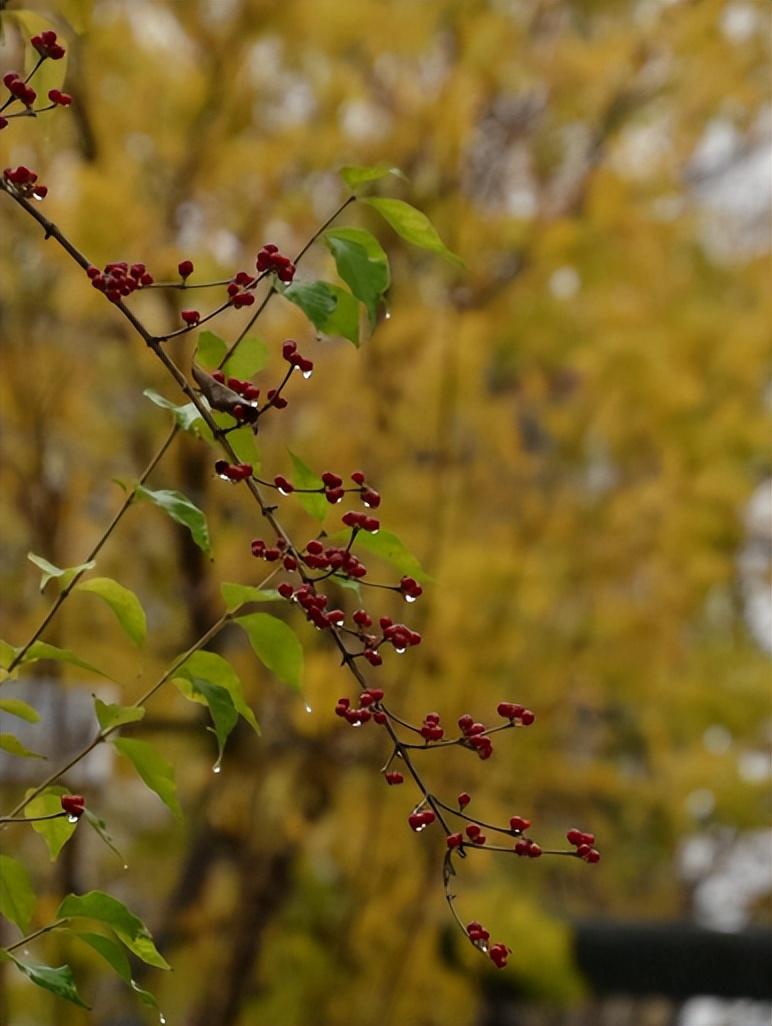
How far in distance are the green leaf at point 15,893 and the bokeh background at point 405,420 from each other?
62.8 inches

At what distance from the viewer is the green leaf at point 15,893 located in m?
0.80

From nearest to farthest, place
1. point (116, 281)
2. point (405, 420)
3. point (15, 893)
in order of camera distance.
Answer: point (116, 281) < point (15, 893) < point (405, 420)

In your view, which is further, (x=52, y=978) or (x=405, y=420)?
(x=405, y=420)

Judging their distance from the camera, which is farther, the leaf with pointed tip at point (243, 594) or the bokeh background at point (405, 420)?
the bokeh background at point (405, 420)

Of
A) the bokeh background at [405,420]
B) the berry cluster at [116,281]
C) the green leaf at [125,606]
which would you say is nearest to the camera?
the berry cluster at [116,281]

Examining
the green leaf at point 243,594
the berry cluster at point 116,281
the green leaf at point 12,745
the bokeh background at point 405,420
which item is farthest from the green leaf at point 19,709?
the bokeh background at point 405,420

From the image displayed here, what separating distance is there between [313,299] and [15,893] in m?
0.35

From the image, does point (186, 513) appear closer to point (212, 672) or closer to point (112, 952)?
point (212, 672)

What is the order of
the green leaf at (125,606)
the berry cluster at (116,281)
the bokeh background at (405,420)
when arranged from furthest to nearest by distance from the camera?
the bokeh background at (405,420), the green leaf at (125,606), the berry cluster at (116,281)

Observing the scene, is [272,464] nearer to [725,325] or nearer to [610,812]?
[725,325]

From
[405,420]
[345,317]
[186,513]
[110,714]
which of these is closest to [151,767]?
[110,714]

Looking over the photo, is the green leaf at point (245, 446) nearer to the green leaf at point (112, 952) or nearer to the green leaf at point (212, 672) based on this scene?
the green leaf at point (212, 672)

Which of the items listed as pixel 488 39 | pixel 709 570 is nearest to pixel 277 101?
pixel 488 39

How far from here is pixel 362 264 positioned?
2.54 ft
